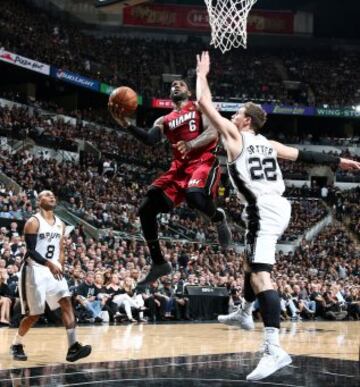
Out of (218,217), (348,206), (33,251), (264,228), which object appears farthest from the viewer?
(348,206)

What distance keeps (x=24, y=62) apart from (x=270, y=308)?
24.5 meters

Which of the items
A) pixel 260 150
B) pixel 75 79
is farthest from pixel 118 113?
pixel 75 79

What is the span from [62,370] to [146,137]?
2.52 meters

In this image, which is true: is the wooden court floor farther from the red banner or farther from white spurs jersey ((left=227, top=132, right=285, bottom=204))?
the red banner

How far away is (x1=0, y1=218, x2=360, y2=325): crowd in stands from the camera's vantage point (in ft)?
44.3

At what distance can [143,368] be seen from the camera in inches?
277

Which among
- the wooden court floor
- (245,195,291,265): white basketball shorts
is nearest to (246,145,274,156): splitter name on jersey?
(245,195,291,265): white basketball shorts

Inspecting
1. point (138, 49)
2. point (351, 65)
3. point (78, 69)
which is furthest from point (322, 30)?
point (78, 69)

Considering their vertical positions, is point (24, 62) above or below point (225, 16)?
above

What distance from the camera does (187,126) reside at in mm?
6648

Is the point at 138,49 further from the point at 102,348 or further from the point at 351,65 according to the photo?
the point at 102,348

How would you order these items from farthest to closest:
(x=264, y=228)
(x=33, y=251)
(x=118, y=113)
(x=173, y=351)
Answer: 1. (x=173, y=351)
2. (x=33, y=251)
3. (x=118, y=113)
4. (x=264, y=228)

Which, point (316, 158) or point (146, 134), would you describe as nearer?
point (316, 158)

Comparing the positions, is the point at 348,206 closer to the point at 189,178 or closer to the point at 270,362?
the point at 189,178
